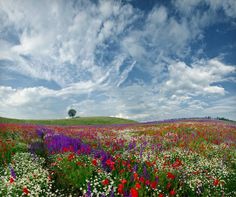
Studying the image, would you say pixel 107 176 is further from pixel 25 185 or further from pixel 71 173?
pixel 25 185

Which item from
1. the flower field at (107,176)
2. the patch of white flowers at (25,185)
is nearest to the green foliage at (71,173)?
the flower field at (107,176)

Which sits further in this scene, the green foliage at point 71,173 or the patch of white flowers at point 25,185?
the green foliage at point 71,173

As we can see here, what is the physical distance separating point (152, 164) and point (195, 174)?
A: 4.41ft

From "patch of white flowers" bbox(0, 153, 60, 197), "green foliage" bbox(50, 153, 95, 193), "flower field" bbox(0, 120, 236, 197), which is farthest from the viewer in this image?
"green foliage" bbox(50, 153, 95, 193)

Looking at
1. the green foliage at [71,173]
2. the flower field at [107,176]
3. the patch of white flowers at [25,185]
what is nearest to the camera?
the patch of white flowers at [25,185]

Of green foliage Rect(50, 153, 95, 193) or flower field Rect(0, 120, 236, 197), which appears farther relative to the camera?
green foliage Rect(50, 153, 95, 193)

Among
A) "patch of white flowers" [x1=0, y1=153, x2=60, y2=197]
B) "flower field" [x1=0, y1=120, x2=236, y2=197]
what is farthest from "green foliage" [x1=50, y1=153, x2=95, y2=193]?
"patch of white flowers" [x1=0, y1=153, x2=60, y2=197]

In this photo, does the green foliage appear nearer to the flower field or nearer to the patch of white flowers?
the flower field

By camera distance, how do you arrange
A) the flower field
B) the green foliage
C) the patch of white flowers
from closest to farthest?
the patch of white flowers < the flower field < the green foliage

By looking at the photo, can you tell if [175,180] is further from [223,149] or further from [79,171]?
[223,149]

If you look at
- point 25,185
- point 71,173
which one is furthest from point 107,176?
point 25,185

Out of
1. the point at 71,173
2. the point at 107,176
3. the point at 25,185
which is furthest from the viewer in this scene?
the point at 71,173

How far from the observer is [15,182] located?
17.0ft

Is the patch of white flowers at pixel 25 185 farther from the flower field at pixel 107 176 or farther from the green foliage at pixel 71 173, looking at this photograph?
the green foliage at pixel 71 173
